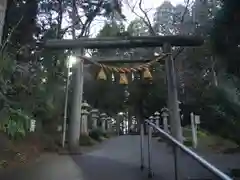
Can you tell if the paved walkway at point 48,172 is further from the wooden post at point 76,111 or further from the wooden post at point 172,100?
the wooden post at point 172,100

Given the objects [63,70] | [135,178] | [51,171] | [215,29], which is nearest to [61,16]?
[63,70]

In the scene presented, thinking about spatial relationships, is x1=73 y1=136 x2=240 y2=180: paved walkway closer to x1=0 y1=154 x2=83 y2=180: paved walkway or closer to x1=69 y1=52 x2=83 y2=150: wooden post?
x1=0 y1=154 x2=83 y2=180: paved walkway

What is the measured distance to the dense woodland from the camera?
6.31 metres

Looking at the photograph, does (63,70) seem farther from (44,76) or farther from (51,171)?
(51,171)

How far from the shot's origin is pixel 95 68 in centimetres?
1100

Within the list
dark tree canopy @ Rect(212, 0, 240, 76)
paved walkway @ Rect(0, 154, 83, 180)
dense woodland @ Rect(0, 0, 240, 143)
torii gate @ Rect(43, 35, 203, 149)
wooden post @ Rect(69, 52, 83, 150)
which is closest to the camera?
paved walkway @ Rect(0, 154, 83, 180)

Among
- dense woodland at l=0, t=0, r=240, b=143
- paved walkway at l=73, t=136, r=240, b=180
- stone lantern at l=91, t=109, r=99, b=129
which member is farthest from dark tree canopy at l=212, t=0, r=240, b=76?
stone lantern at l=91, t=109, r=99, b=129

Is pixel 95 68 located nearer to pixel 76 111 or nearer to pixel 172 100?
pixel 76 111

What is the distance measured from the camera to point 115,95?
61.8ft

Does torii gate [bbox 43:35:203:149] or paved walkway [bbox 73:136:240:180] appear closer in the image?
paved walkway [bbox 73:136:240:180]

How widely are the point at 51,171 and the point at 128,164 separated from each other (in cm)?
148

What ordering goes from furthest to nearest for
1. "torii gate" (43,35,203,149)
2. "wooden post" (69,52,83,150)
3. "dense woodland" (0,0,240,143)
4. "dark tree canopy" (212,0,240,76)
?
"wooden post" (69,52,83,150) < "torii gate" (43,35,203,149) < "dense woodland" (0,0,240,143) < "dark tree canopy" (212,0,240,76)

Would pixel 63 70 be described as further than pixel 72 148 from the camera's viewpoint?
Result: Yes

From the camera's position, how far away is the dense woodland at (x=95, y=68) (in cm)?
631
